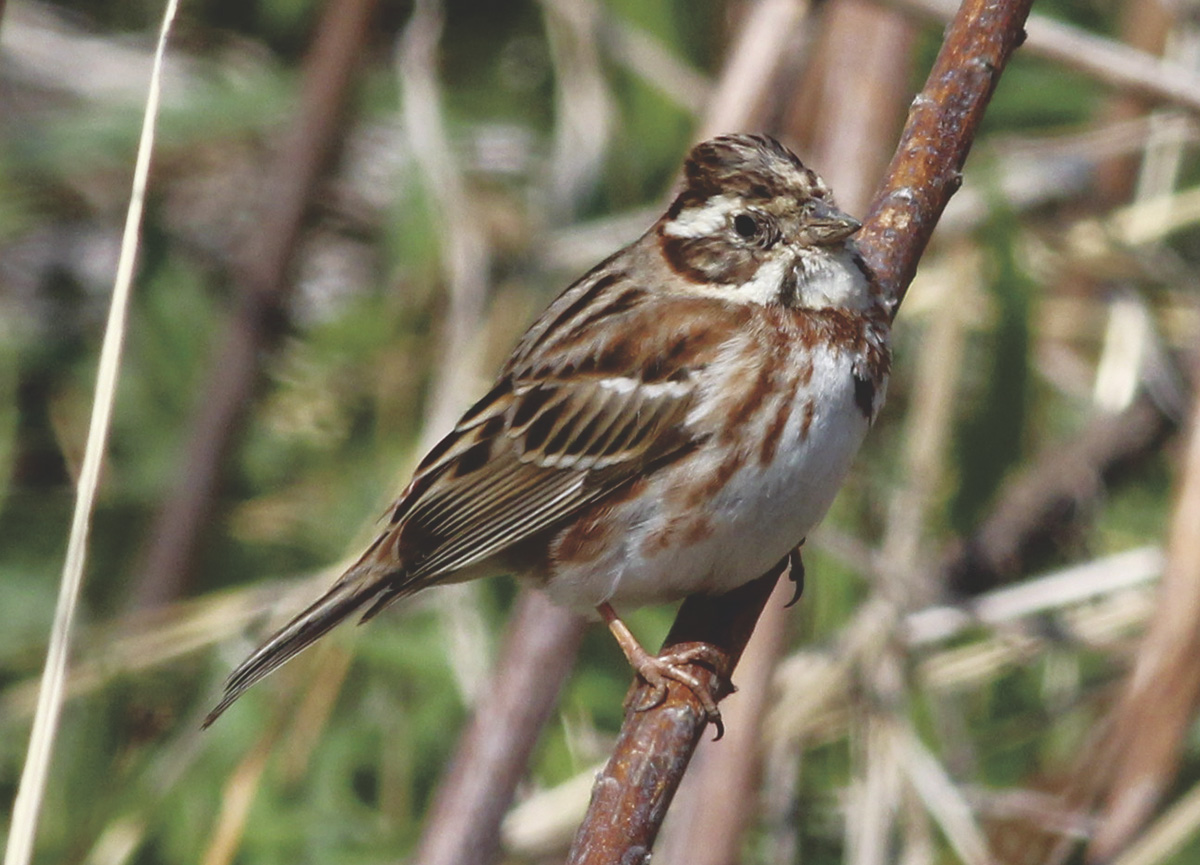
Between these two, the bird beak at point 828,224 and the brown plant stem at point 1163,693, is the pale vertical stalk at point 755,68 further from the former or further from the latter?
the brown plant stem at point 1163,693

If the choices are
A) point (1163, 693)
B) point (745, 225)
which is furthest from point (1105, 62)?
point (1163, 693)

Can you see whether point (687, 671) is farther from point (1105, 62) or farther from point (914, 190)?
point (1105, 62)

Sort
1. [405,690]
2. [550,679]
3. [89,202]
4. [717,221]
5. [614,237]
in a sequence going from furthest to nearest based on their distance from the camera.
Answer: [89,202] → [614,237] → [405,690] → [550,679] → [717,221]

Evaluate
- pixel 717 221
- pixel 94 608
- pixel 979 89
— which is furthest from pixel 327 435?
pixel 979 89

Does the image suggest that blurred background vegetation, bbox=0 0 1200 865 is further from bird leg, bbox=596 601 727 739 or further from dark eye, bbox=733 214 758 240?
bird leg, bbox=596 601 727 739

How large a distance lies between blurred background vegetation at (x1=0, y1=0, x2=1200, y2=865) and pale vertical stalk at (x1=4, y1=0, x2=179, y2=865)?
76 cm

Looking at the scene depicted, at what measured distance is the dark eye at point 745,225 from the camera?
8.41 feet

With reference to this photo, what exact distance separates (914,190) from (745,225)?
0.32m

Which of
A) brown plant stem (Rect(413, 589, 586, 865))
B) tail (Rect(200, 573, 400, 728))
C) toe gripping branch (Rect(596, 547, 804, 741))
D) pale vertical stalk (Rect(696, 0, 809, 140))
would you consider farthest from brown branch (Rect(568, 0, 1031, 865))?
pale vertical stalk (Rect(696, 0, 809, 140))

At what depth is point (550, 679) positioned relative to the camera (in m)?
2.80

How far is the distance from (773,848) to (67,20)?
3195 mm

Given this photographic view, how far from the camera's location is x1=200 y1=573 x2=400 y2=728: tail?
2.59 m

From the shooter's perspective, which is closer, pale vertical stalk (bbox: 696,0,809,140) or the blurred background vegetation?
pale vertical stalk (bbox: 696,0,809,140)

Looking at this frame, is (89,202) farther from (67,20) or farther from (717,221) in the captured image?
(717,221)
